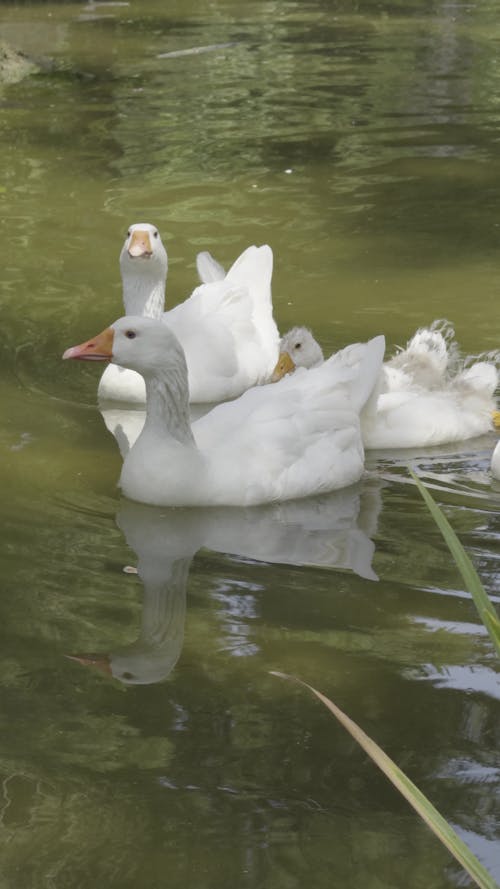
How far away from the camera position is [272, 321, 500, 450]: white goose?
25.3ft

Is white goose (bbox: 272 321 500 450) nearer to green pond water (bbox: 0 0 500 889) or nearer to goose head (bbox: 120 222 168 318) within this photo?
green pond water (bbox: 0 0 500 889)

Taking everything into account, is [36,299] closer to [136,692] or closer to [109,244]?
[109,244]

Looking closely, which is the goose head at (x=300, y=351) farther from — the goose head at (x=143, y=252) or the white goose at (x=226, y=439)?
the white goose at (x=226, y=439)

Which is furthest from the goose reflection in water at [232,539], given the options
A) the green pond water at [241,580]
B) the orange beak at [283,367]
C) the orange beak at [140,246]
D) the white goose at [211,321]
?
the orange beak at [140,246]

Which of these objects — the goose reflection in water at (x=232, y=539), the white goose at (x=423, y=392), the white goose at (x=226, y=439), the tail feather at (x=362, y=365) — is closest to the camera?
the goose reflection in water at (x=232, y=539)

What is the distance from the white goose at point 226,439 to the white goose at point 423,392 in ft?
1.65

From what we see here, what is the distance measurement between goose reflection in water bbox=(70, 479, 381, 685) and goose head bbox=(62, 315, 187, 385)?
0.65 m

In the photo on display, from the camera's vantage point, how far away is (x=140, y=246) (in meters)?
8.54

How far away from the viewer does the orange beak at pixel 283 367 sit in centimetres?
820

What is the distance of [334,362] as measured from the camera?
7438 millimetres

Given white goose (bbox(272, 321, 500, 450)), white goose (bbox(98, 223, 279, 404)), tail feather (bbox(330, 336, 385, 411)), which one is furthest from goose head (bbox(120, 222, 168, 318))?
tail feather (bbox(330, 336, 385, 411))

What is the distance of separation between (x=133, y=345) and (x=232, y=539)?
1016mm

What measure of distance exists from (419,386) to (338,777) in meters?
3.77

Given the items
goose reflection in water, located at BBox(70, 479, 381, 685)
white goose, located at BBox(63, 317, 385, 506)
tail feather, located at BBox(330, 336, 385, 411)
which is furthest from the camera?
tail feather, located at BBox(330, 336, 385, 411)
